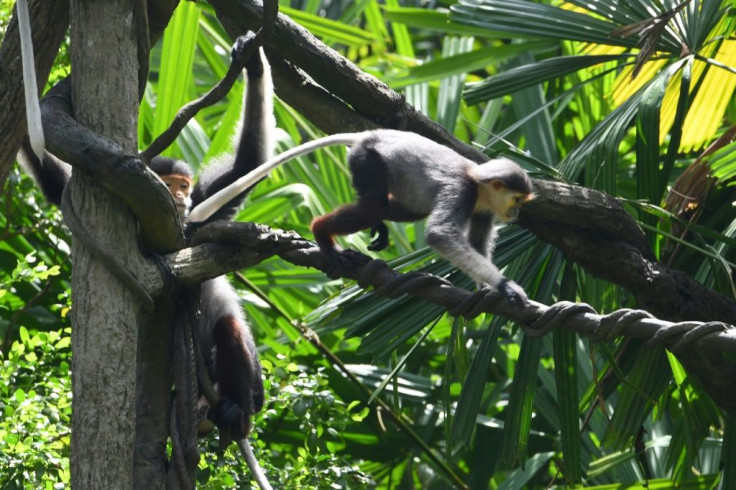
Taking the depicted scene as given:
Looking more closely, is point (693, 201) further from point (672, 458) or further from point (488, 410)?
point (488, 410)

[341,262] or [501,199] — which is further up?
[501,199]

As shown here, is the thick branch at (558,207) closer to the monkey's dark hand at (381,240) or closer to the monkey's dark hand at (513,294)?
the monkey's dark hand at (381,240)

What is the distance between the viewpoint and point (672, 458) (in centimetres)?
450

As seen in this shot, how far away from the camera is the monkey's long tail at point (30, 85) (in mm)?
2771

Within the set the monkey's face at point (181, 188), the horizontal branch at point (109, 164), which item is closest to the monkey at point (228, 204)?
the monkey's face at point (181, 188)

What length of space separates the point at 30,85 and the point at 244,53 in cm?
79

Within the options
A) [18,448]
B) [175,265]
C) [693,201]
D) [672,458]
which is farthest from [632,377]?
[18,448]

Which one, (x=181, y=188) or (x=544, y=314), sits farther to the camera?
(x=181, y=188)

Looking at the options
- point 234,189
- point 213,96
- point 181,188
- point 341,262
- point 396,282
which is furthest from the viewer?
point 181,188

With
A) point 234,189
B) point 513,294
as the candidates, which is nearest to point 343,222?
point 234,189

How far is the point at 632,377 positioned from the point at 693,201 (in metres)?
0.75

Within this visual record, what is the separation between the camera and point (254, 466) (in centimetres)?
370

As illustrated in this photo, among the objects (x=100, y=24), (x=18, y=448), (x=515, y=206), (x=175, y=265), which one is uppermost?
(x=100, y=24)

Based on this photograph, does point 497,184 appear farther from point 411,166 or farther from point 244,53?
point 244,53
